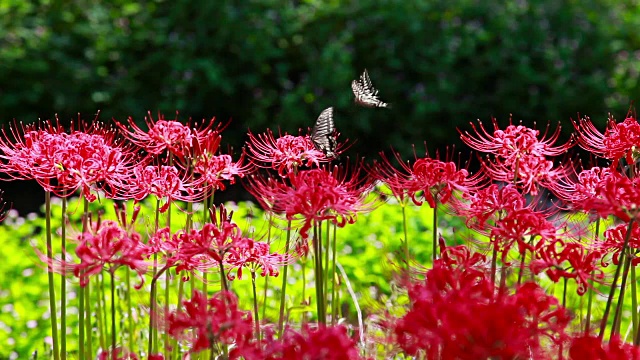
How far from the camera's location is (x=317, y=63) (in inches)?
331

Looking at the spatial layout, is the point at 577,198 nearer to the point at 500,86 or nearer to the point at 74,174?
the point at 74,174

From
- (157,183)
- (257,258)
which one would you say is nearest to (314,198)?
(257,258)

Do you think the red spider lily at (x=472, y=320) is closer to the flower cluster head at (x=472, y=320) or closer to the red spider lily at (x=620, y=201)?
the flower cluster head at (x=472, y=320)

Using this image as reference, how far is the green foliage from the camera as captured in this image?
27.4 feet

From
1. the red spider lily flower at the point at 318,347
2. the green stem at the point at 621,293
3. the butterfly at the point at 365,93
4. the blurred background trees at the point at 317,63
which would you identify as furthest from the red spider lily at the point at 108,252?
the blurred background trees at the point at 317,63

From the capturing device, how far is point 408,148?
8633 millimetres

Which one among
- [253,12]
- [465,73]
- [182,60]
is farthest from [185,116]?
[465,73]

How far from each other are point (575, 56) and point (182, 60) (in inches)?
158

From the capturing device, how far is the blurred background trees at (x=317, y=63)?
834 centimetres

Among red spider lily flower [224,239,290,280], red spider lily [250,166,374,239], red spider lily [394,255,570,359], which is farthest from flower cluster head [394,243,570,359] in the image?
red spider lily flower [224,239,290,280]

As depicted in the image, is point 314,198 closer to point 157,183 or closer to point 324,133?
point 157,183

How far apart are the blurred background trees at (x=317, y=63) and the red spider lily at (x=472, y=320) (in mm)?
6668

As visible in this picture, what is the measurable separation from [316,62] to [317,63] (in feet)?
0.07

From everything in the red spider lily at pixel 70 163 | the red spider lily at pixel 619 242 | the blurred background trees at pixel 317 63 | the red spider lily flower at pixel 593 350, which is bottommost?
the red spider lily flower at pixel 593 350
